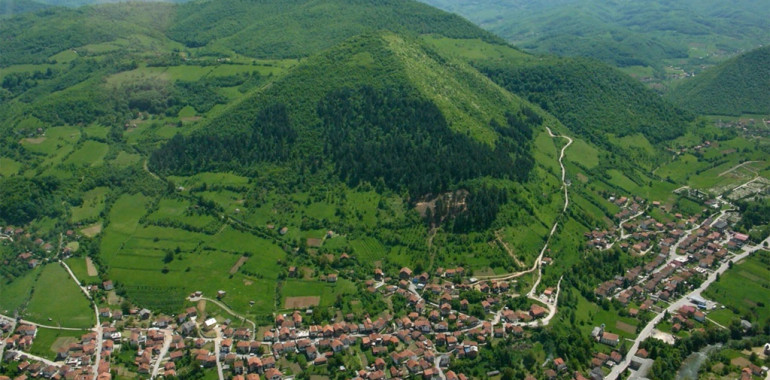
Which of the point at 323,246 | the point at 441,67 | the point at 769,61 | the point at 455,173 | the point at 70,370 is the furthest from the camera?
the point at 769,61

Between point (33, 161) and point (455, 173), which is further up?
point (455, 173)

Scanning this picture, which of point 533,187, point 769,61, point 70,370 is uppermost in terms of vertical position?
point 769,61

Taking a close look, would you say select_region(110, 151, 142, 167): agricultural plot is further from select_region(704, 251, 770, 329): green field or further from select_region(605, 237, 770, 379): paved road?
select_region(704, 251, 770, 329): green field

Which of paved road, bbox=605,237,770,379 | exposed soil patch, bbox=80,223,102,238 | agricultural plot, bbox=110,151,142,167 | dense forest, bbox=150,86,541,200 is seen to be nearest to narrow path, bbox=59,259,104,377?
exposed soil patch, bbox=80,223,102,238

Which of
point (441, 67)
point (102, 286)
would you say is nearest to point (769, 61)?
point (441, 67)

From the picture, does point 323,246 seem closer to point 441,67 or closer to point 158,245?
point 158,245

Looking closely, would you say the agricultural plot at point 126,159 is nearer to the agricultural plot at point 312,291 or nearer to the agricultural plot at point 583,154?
the agricultural plot at point 312,291
